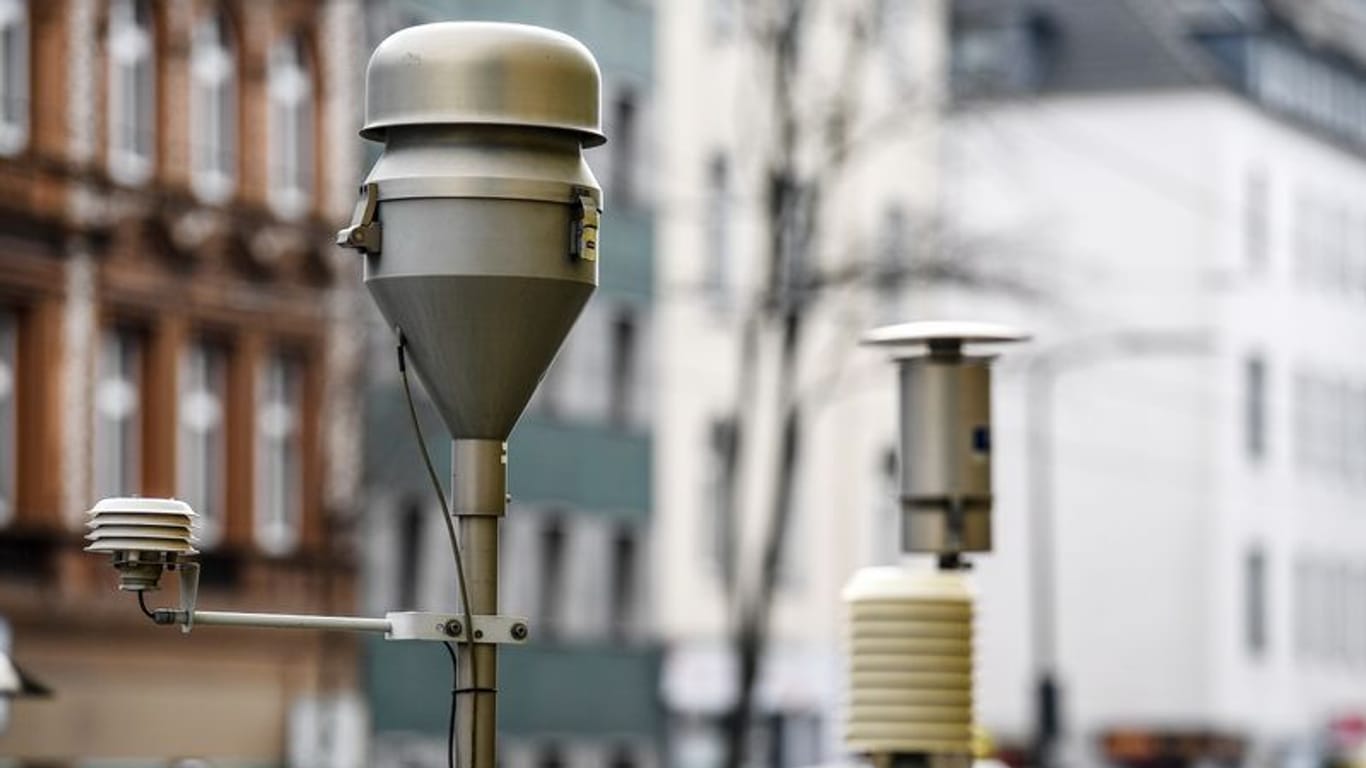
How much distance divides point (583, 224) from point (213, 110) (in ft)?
109

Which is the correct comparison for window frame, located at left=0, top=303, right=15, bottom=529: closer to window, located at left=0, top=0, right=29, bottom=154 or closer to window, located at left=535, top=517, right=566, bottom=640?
window, located at left=0, top=0, right=29, bottom=154

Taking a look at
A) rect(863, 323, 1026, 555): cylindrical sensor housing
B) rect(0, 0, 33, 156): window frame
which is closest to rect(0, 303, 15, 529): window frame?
rect(0, 0, 33, 156): window frame

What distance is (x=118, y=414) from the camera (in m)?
39.3

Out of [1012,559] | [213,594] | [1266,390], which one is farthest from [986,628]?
[213,594]

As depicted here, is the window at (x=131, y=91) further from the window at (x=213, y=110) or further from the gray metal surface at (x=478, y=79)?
the gray metal surface at (x=478, y=79)

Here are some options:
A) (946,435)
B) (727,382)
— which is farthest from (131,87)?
(946,435)

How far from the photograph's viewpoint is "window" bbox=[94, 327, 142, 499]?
38844mm

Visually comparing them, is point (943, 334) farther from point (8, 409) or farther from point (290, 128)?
point (290, 128)

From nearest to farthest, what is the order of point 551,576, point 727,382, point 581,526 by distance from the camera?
point 551,576
point 581,526
point 727,382

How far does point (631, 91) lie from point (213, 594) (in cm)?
1331

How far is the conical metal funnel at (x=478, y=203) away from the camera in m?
8.27

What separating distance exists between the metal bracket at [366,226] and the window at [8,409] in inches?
1144

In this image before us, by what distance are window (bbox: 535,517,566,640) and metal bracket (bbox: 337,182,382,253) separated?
4194cm

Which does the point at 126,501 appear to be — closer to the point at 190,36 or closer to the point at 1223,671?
the point at 190,36
